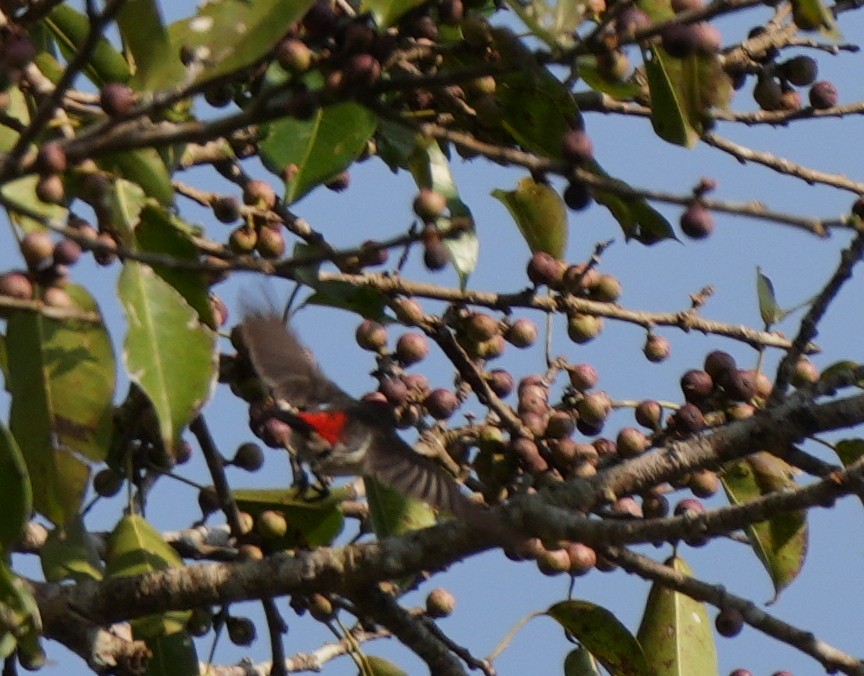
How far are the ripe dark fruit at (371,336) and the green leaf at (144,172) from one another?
0.62 metres

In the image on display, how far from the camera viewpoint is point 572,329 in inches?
112

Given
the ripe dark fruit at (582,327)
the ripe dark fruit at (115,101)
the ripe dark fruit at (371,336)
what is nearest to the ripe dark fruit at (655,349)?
the ripe dark fruit at (582,327)

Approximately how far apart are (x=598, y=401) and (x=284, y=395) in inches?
25.6

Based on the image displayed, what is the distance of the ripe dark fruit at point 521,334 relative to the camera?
295cm

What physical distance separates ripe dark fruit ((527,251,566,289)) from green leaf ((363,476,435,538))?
Answer: 17.5 inches

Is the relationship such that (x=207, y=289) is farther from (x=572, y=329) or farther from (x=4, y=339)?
(x=572, y=329)

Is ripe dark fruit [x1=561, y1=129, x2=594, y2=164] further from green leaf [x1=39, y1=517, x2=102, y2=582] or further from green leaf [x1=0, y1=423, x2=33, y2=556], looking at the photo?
green leaf [x1=39, y1=517, x2=102, y2=582]

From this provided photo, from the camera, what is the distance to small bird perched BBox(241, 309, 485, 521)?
2553 millimetres

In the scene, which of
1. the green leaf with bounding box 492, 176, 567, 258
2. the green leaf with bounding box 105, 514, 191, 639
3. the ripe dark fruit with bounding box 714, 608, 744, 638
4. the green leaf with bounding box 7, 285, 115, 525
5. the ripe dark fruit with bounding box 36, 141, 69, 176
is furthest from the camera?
the green leaf with bounding box 492, 176, 567, 258

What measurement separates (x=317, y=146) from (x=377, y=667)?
1.01 m

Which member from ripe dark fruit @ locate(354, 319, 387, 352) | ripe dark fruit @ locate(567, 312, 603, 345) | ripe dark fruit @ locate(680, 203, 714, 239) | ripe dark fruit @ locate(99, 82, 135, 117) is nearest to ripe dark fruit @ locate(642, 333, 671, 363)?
ripe dark fruit @ locate(567, 312, 603, 345)

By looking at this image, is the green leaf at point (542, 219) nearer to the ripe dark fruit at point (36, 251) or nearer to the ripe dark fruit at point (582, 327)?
the ripe dark fruit at point (582, 327)

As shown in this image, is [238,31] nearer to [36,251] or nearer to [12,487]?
[36,251]

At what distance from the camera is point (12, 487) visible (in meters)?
2.12
